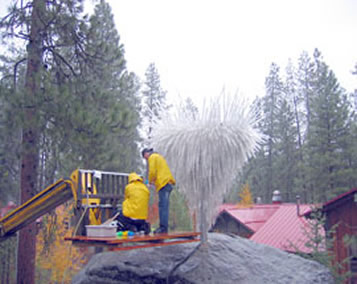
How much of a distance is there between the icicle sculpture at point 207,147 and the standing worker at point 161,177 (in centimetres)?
20

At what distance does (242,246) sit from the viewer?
7570mm

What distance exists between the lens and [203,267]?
257 inches

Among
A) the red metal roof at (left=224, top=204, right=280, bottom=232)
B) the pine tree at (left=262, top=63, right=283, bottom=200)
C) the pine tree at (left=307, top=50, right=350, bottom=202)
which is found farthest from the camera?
the pine tree at (left=262, top=63, right=283, bottom=200)

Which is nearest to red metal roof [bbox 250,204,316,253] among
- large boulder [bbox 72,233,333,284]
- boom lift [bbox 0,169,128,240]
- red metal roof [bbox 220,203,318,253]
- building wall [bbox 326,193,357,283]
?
red metal roof [bbox 220,203,318,253]

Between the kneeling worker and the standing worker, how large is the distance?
26cm

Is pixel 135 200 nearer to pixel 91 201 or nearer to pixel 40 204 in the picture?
pixel 91 201

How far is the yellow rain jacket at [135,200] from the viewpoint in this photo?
625 cm

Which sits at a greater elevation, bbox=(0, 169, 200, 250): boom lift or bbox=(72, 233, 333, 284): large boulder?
bbox=(0, 169, 200, 250): boom lift

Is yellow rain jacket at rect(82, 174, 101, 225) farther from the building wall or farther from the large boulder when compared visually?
the building wall

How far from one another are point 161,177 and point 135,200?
1.97ft

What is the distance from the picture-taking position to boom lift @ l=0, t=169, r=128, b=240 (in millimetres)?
6105

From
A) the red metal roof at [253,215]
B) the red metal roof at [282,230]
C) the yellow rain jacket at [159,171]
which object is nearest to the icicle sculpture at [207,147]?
the yellow rain jacket at [159,171]

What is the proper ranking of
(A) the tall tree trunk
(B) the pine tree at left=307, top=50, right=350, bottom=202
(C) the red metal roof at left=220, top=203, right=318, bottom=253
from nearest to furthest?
1. (A) the tall tree trunk
2. (C) the red metal roof at left=220, top=203, right=318, bottom=253
3. (B) the pine tree at left=307, top=50, right=350, bottom=202

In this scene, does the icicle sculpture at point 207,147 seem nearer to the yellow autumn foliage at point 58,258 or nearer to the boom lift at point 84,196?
the boom lift at point 84,196
